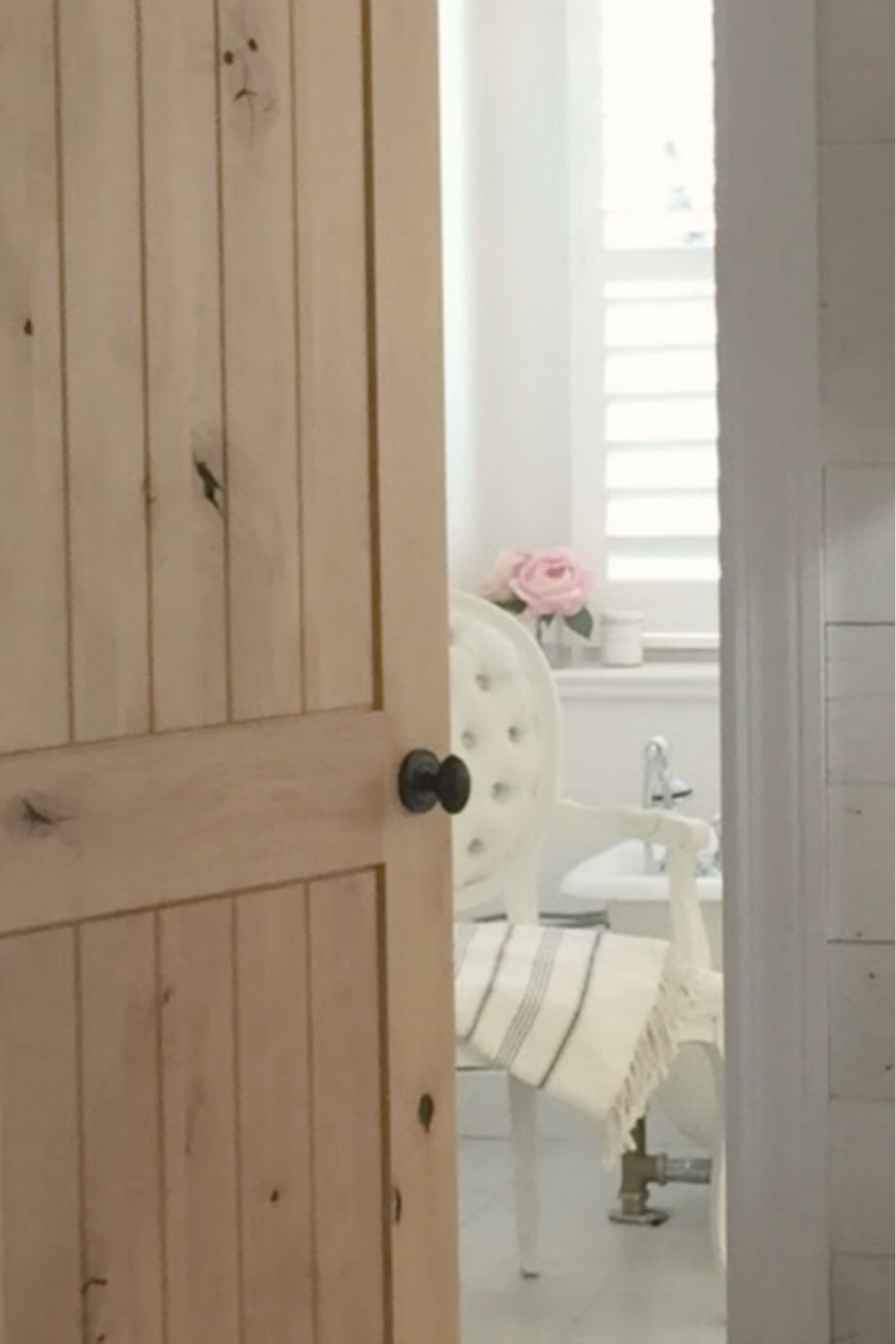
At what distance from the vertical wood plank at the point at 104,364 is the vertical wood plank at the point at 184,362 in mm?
18

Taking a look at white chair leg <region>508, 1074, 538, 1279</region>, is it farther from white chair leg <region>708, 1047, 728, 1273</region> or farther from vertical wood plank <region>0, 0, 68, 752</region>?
vertical wood plank <region>0, 0, 68, 752</region>

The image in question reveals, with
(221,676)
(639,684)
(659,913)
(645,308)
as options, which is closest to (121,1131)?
(221,676)

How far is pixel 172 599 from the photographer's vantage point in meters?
2.24

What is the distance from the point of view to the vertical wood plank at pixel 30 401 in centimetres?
208

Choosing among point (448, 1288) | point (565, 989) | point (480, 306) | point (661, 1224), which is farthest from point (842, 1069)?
point (480, 306)

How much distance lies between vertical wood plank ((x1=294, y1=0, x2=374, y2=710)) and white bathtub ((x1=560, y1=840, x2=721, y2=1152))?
1.81 meters

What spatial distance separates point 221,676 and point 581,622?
8.75 feet

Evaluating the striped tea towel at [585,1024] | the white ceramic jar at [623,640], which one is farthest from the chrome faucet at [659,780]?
the striped tea towel at [585,1024]

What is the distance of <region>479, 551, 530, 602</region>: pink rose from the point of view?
16.0ft

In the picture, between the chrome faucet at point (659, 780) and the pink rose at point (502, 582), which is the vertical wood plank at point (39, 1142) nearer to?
the chrome faucet at point (659, 780)

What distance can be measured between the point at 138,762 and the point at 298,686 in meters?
0.22

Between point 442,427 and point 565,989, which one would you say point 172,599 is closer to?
point 442,427

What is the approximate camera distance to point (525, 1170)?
13.5 feet

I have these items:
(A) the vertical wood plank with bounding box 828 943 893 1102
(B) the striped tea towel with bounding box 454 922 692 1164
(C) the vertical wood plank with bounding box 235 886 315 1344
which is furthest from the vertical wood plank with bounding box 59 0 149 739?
(B) the striped tea towel with bounding box 454 922 692 1164
